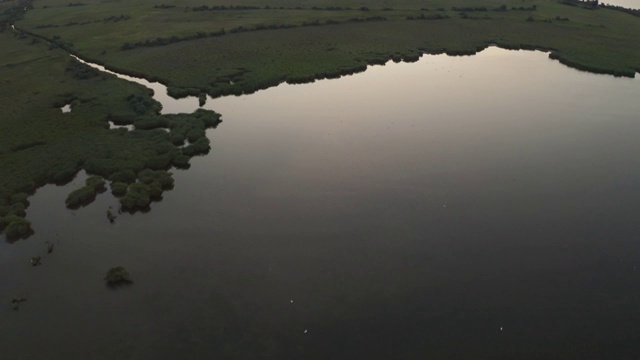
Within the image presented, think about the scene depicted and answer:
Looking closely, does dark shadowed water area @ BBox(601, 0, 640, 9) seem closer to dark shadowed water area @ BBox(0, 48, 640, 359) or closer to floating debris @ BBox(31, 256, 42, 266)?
dark shadowed water area @ BBox(0, 48, 640, 359)

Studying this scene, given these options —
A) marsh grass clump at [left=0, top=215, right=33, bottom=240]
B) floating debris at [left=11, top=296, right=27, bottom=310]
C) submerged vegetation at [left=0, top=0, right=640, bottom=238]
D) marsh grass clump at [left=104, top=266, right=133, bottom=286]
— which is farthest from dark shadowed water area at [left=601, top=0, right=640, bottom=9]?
floating debris at [left=11, top=296, right=27, bottom=310]

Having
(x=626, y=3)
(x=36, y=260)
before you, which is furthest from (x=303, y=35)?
(x=626, y=3)

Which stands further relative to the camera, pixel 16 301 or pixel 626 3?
pixel 626 3

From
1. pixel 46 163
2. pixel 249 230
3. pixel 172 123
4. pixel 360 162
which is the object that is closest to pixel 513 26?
pixel 360 162

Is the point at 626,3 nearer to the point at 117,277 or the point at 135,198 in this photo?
the point at 135,198

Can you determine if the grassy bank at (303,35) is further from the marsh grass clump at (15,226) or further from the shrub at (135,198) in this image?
the marsh grass clump at (15,226)

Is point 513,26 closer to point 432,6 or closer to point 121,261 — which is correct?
point 432,6

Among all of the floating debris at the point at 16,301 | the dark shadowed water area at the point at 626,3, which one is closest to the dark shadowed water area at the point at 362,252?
the floating debris at the point at 16,301
